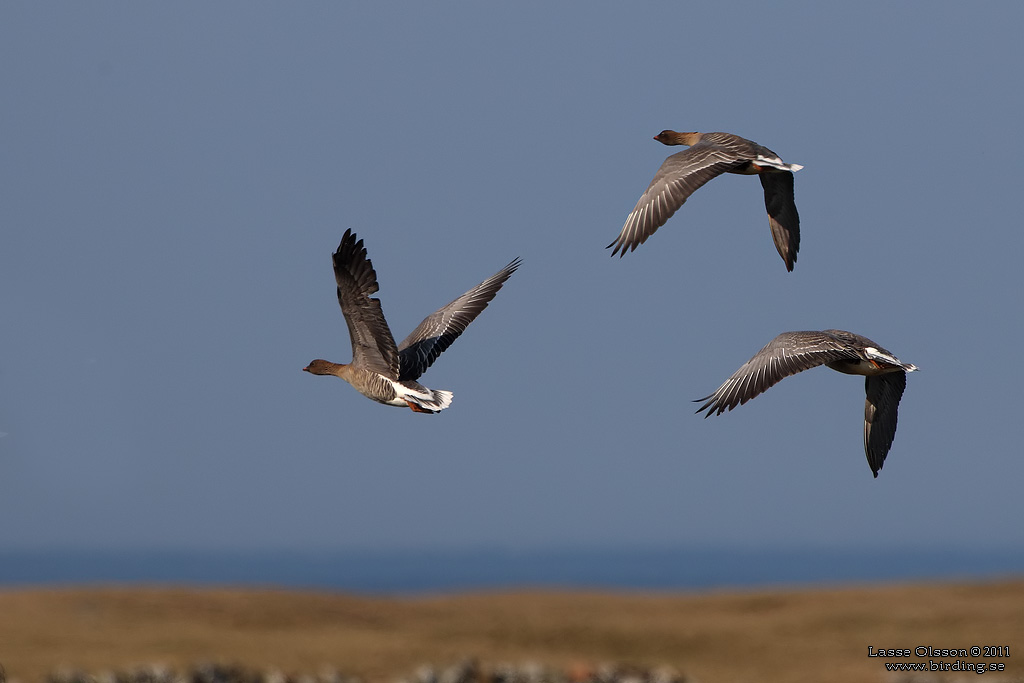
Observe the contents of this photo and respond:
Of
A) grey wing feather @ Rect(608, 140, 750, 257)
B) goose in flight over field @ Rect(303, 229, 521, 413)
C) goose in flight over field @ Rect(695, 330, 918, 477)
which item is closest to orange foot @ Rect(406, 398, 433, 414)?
goose in flight over field @ Rect(303, 229, 521, 413)

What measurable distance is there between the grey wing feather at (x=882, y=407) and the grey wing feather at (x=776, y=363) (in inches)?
45.2

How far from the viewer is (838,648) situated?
20609mm

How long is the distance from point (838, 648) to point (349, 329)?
11290 millimetres

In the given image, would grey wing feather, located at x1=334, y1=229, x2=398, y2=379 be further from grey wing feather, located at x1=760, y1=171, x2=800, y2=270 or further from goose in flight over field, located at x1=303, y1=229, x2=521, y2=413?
grey wing feather, located at x1=760, y1=171, x2=800, y2=270

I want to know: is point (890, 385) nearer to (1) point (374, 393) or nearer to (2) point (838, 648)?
(1) point (374, 393)

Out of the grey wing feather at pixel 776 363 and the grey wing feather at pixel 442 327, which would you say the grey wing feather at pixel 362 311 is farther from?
the grey wing feather at pixel 776 363

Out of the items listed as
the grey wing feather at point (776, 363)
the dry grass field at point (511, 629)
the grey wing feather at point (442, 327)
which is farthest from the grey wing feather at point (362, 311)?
the dry grass field at point (511, 629)

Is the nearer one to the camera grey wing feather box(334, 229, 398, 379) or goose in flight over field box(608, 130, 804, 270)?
grey wing feather box(334, 229, 398, 379)

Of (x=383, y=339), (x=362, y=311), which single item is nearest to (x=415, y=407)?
(x=383, y=339)

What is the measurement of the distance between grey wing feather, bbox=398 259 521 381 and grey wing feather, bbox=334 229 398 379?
102cm

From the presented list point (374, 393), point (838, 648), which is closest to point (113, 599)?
point (374, 393)

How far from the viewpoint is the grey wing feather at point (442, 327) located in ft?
48.7

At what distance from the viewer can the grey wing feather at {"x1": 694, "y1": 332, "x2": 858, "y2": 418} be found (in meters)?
11.5

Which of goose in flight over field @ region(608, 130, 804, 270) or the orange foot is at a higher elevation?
goose in flight over field @ region(608, 130, 804, 270)
